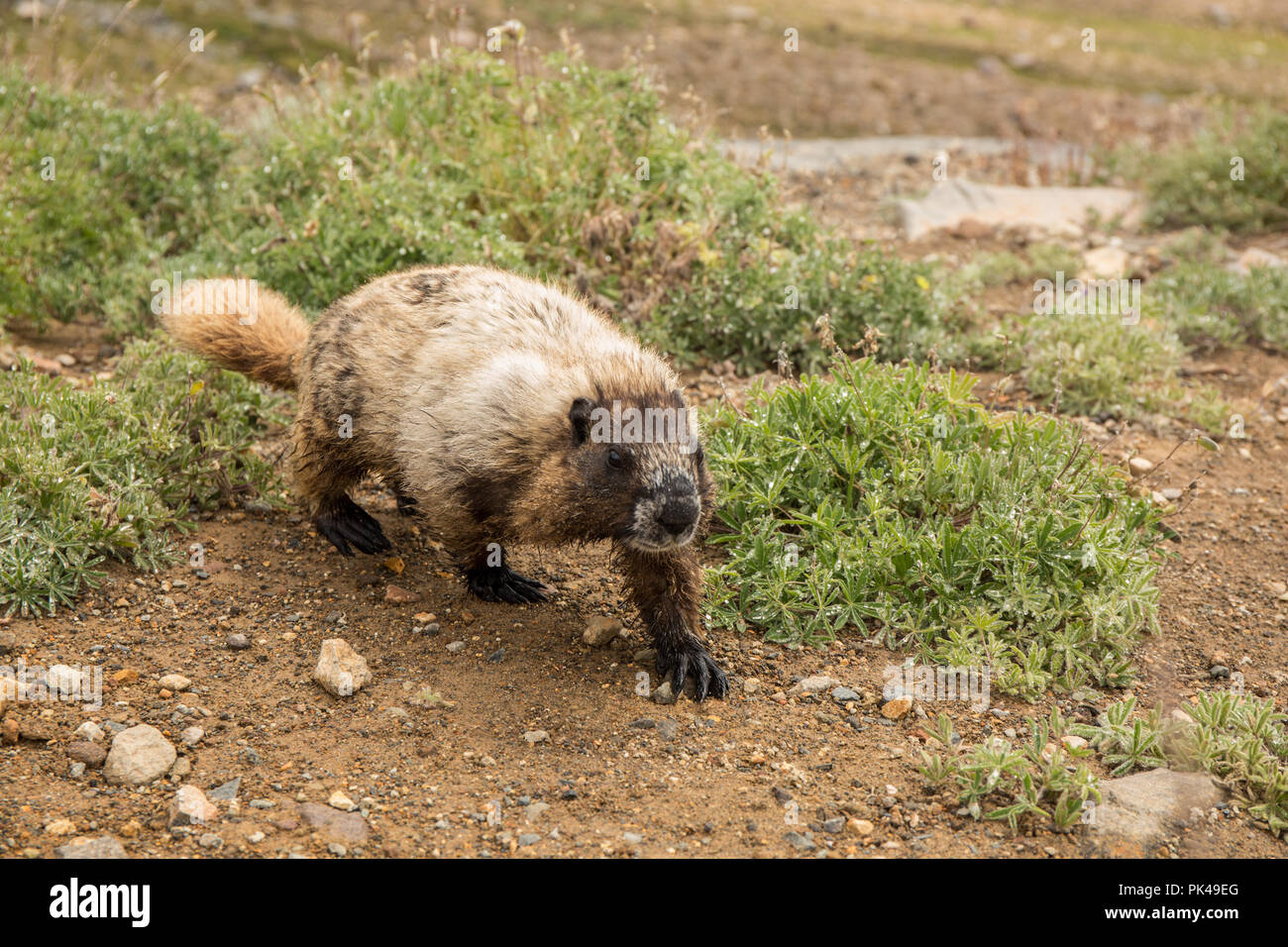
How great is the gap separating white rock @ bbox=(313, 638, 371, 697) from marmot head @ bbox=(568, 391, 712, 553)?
3.37ft

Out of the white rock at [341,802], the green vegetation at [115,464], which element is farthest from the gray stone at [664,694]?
the green vegetation at [115,464]

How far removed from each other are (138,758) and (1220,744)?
346cm

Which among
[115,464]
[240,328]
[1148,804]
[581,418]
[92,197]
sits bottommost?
[1148,804]

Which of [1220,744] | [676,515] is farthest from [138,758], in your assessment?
[1220,744]

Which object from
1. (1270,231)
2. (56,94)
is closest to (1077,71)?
(1270,231)

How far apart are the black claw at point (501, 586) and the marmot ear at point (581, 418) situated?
2.95ft

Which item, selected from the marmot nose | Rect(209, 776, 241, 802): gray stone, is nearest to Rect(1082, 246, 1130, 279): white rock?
the marmot nose

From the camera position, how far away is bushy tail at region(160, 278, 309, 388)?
A: 16.5ft

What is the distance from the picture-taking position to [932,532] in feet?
15.2

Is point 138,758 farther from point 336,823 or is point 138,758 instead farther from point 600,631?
point 600,631

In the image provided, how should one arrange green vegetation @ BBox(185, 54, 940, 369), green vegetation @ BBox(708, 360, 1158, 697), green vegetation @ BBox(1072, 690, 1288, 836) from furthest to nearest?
green vegetation @ BBox(185, 54, 940, 369) → green vegetation @ BBox(708, 360, 1158, 697) → green vegetation @ BBox(1072, 690, 1288, 836)

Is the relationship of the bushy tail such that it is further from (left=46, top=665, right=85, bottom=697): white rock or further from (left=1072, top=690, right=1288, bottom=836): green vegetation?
(left=1072, top=690, right=1288, bottom=836): green vegetation

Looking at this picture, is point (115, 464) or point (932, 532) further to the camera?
point (115, 464)

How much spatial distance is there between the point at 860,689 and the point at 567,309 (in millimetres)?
1881
